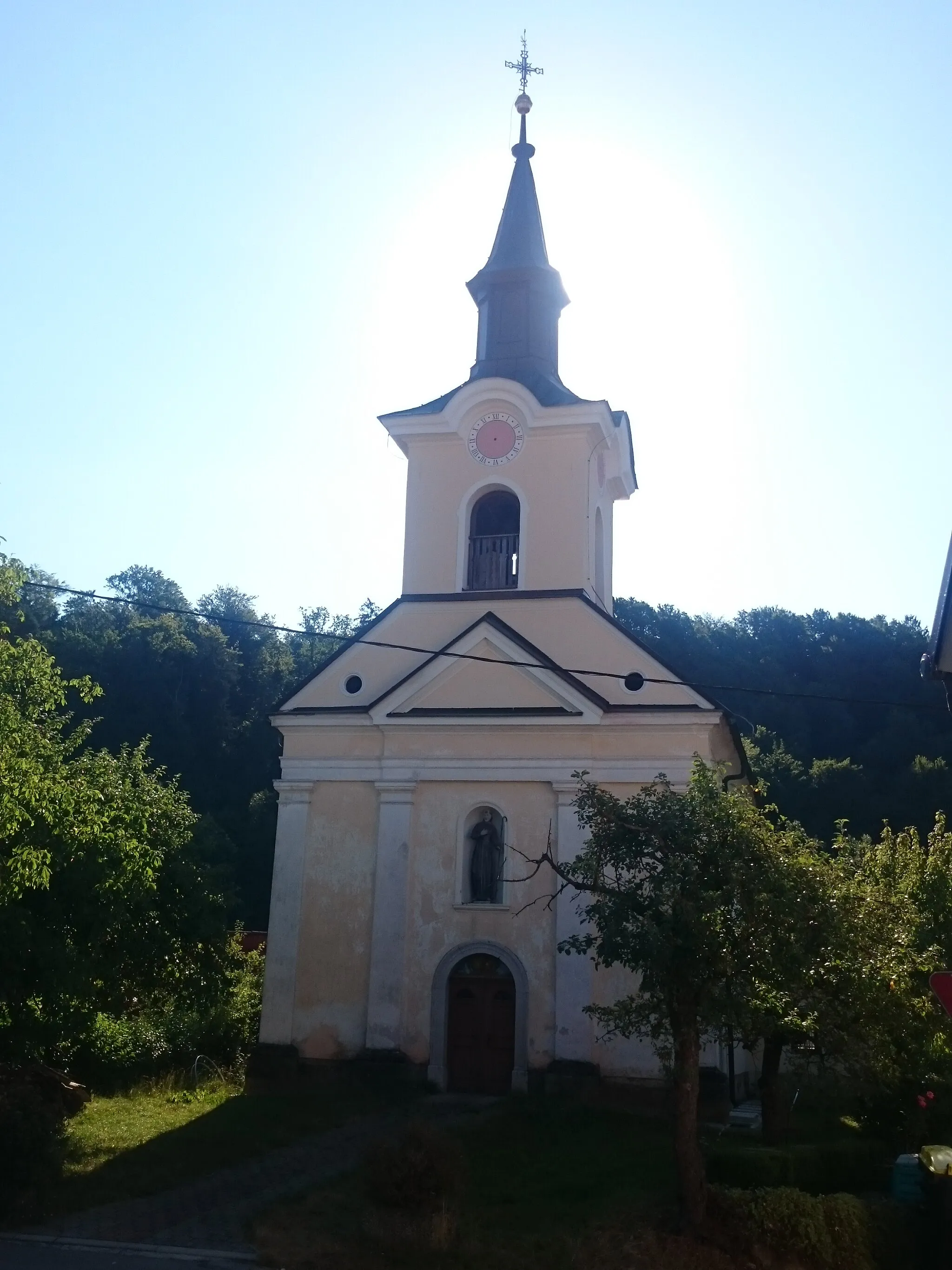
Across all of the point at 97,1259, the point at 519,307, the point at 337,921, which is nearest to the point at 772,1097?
the point at 97,1259

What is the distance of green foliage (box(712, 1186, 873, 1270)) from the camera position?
405 inches

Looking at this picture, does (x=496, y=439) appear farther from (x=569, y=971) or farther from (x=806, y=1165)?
(x=806, y=1165)

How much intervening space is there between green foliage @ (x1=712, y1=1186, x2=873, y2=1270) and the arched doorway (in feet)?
27.0

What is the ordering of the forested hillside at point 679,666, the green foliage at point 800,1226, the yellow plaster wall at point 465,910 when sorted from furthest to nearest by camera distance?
1. the forested hillside at point 679,666
2. the yellow plaster wall at point 465,910
3. the green foliage at point 800,1226

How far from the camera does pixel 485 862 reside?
19.8 metres

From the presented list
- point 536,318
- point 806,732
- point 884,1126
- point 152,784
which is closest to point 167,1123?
point 152,784

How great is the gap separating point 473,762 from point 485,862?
178 centimetres

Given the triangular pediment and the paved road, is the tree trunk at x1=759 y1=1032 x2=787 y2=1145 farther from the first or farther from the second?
the triangular pediment

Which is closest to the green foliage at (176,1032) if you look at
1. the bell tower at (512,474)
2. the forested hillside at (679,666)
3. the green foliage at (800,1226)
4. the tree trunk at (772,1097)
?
the bell tower at (512,474)

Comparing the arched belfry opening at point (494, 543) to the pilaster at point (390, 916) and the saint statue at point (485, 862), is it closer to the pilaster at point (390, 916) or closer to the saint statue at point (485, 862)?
the pilaster at point (390, 916)

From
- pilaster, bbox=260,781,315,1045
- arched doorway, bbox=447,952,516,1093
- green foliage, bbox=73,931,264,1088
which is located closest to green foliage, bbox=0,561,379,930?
green foliage, bbox=73,931,264,1088

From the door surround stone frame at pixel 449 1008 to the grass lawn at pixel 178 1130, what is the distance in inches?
26.2

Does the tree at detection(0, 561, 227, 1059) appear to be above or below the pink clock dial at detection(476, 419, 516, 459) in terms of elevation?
below

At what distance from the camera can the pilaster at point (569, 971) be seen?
711 inches
